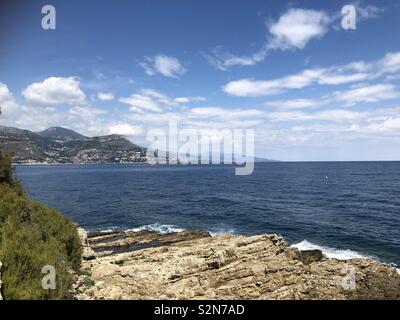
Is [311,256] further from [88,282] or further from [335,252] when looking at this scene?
[88,282]

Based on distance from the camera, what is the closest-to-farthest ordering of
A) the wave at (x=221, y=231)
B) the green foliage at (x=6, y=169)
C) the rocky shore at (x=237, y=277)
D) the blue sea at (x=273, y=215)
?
the rocky shore at (x=237, y=277) < the green foliage at (x=6, y=169) < the blue sea at (x=273, y=215) < the wave at (x=221, y=231)

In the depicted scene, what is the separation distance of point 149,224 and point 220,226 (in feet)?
46.6

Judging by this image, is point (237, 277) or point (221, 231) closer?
point (237, 277)

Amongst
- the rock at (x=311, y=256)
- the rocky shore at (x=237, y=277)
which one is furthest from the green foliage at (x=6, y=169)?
the rock at (x=311, y=256)

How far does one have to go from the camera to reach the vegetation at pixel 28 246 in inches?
498

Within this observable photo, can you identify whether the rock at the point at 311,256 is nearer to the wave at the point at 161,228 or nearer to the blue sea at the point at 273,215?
the blue sea at the point at 273,215

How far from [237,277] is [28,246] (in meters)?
16.3

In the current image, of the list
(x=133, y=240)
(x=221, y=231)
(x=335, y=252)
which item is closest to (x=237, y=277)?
(x=335, y=252)

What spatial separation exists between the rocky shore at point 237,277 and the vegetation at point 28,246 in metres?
2.76

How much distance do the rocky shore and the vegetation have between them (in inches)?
109

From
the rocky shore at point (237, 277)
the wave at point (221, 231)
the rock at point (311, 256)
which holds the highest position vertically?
the rocky shore at point (237, 277)

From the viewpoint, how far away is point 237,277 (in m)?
24.9

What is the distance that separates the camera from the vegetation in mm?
12641
